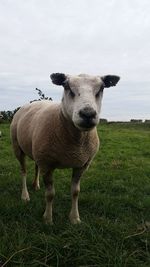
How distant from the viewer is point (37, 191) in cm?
823

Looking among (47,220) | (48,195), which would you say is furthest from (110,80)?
(47,220)

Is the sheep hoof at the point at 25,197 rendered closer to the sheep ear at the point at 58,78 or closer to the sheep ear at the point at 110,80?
the sheep ear at the point at 58,78

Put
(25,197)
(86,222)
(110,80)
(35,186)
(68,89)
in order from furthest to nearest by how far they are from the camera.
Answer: (35,186) < (25,197) < (110,80) < (86,222) < (68,89)

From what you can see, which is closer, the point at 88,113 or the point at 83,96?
the point at 88,113

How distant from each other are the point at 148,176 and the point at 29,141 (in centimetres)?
410

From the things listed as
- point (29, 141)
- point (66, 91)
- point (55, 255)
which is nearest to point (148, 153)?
point (29, 141)

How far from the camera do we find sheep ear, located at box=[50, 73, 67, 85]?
5.91m

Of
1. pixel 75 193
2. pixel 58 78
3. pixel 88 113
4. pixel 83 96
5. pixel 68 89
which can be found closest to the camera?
pixel 88 113

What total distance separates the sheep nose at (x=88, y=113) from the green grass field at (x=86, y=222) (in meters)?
1.33

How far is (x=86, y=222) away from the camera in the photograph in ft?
19.0

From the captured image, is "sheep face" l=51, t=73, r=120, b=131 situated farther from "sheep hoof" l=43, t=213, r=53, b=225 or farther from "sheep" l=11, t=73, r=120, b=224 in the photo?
"sheep hoof" l=43, t=213, r=53, b=225

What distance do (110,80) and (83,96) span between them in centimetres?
97

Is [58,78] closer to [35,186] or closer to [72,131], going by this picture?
[72,131]

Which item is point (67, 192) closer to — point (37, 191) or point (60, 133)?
point (37, 191)
